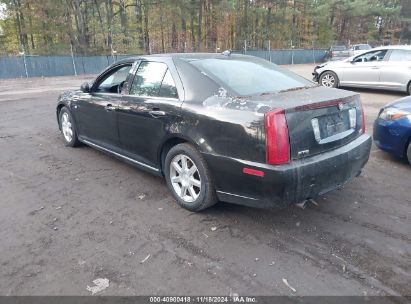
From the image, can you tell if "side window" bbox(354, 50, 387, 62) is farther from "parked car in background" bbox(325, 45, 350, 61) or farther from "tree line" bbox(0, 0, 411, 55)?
"tree line" bbox(0, 0, 411, 55)

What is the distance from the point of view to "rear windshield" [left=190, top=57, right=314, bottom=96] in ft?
11.4

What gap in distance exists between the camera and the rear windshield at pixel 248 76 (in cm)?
347

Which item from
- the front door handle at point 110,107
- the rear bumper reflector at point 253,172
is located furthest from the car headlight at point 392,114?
the front door handle at point 110,107

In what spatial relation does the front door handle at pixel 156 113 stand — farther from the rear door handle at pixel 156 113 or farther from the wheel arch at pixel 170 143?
the wheel arch at pixel 170 143

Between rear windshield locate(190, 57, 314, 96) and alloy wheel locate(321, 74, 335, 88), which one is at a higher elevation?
rear windshield locate(190, 57, 314, 96)

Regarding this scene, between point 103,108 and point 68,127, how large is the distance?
5.21 ft

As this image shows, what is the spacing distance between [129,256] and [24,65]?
2303 centimetres

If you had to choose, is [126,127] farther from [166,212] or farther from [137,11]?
[137,11]

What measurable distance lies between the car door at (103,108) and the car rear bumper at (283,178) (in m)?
1.80

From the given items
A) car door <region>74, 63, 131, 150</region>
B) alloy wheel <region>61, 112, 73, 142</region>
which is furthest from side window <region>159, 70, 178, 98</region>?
alloy wheel <region>61, 112, 73, 142</region>

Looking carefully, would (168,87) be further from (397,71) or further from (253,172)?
(397,71)

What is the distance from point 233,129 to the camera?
301 centimetres

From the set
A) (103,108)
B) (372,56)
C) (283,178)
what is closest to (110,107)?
(103,108)

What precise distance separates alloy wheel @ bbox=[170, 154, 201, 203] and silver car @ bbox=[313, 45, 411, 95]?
9235 mm
